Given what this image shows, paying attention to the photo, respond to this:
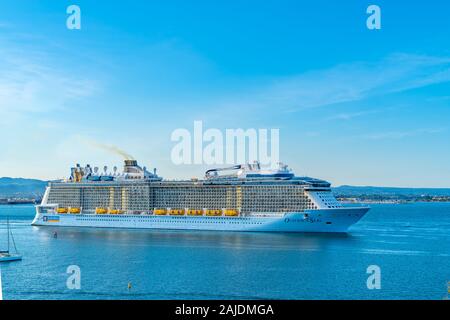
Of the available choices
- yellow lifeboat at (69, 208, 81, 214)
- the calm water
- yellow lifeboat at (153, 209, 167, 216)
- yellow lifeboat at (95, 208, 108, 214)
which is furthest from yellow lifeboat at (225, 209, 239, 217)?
yellow lifeboat at (69, 208, 81, 214)

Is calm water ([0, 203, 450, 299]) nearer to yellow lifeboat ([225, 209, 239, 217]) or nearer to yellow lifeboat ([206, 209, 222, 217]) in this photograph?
yellow lifeboat ([225, 209, 239, 217])

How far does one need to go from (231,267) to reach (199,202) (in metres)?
24.2

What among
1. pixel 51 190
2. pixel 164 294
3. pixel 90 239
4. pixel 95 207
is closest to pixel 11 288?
pixel 164 294

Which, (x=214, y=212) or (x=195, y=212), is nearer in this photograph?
(x=214, y=212)

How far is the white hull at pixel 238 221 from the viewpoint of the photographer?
4338 cm

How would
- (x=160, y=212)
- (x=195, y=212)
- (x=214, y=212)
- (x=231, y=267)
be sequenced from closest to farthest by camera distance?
(x=231, y=267)
(x=214, y=212)
(x=195, y=212)
(x=160, y=212)

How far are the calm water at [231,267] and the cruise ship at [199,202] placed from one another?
223 centimetres

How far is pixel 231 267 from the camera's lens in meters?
27.2

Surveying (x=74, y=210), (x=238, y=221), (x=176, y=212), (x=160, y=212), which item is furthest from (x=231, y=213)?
(x=74, y=210)

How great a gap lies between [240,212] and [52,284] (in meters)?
26.1

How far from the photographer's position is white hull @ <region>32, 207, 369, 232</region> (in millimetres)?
43375

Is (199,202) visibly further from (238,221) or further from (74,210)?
(74,210)

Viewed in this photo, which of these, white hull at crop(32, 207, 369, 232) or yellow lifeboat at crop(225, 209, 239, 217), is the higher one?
yellow lifeboat at crop(225, 209, 239, 217)

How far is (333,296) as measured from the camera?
827 inches
